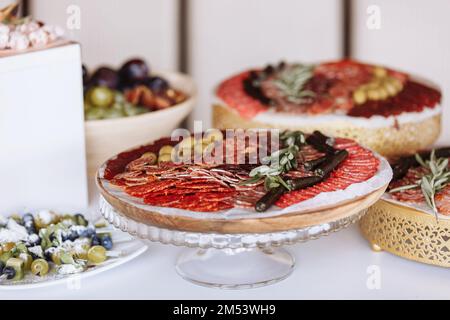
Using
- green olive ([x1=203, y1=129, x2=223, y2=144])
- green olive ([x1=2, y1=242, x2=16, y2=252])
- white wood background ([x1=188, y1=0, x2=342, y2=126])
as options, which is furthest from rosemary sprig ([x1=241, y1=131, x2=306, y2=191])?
white wood background ([x1=188, y1=0, x2=342, y2=126])

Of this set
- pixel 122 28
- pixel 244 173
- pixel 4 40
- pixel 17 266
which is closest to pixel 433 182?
pixel 244 173

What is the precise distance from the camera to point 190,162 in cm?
100

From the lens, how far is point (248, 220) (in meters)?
0.83

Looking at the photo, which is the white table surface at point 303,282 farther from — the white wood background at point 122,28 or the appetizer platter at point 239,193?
the white wood background at point 122,28

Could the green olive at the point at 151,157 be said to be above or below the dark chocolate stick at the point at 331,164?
below

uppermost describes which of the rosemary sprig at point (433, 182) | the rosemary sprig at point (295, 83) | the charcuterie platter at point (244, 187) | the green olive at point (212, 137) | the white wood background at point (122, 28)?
the white wood background at point (122, 28)

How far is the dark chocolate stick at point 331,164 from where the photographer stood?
939 millimetres

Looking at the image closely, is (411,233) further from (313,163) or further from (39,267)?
(39,267)

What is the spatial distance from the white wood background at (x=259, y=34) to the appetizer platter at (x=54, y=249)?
3.40ft

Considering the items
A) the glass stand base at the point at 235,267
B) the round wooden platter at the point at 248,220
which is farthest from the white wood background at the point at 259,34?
the round wooden platter at the point at 248,220

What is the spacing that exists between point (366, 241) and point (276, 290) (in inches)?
9.1

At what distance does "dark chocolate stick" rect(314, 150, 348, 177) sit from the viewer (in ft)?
3.08
